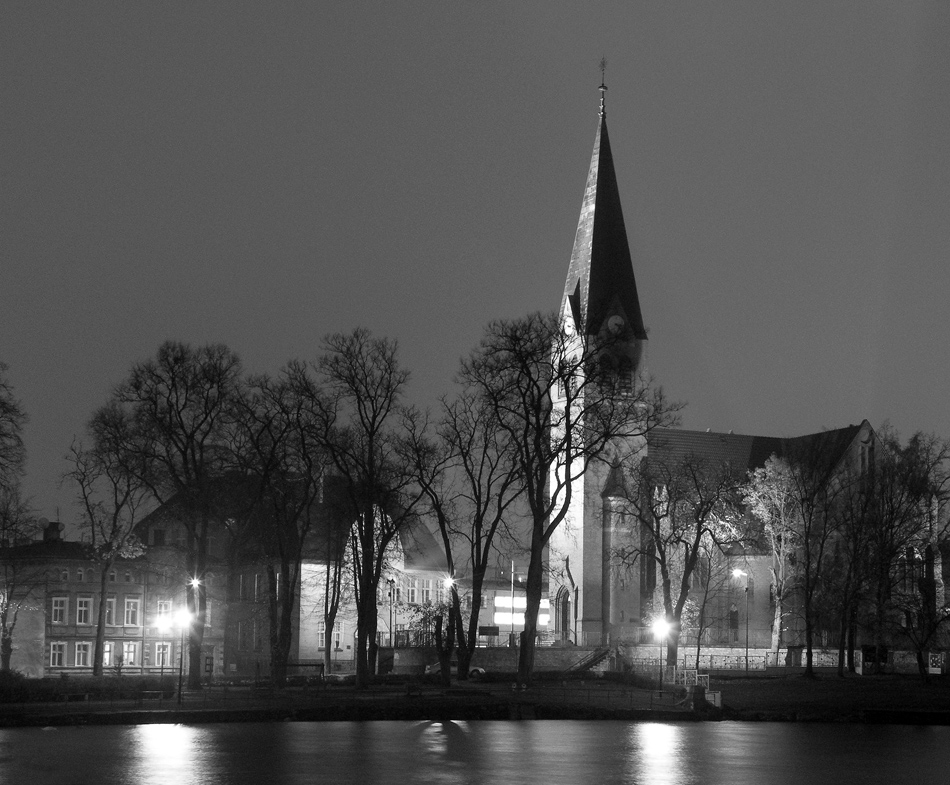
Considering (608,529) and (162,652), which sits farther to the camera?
(608,529)

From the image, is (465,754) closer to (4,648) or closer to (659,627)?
(4,648)

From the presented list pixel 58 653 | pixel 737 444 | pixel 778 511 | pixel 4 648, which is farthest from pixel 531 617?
pixel 737 444

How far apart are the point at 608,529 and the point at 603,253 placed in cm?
1640

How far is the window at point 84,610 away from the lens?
84312 millimetres

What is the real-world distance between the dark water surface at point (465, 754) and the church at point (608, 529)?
40.2m

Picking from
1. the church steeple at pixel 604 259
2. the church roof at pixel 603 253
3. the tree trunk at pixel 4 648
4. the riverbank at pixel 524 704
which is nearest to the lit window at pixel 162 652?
the tree trunk at pixel 4 648

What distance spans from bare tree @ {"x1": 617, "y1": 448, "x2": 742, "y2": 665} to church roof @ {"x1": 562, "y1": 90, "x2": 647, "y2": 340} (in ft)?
31.6

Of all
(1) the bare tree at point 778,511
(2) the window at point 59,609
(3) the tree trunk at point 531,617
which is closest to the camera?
(3) the tree trunk at point 531,617

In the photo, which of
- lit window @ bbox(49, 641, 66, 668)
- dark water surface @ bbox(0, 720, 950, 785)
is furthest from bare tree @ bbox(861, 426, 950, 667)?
lit window @ bbox(49, 641, 66, 668)

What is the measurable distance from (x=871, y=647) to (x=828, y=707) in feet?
61.4

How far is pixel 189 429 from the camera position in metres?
61.7

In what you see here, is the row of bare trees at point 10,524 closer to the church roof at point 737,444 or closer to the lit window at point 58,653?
the lit window at point 58,653

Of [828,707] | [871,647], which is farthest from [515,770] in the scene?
[871,647]

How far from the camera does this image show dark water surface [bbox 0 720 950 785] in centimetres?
3039
